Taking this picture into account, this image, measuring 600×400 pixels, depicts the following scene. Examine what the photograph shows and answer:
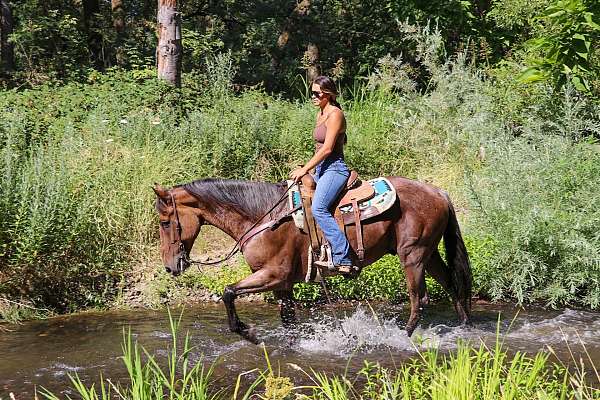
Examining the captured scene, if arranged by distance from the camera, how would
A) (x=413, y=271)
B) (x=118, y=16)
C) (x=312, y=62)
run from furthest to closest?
(x=118, y=16) < (x=312, y=62) < (x=413, y=271)

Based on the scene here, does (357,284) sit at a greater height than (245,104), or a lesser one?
lesser

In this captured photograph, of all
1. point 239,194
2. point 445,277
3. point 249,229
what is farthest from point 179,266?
point 445,277

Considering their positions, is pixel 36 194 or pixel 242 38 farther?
pixel 242 38

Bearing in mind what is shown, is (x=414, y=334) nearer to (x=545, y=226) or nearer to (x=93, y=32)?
(x=545, y=226)

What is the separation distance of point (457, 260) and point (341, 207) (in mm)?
1567

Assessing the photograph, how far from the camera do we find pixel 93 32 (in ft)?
78.1

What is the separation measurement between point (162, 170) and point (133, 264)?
5.36 feet

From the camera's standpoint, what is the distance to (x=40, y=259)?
884cm

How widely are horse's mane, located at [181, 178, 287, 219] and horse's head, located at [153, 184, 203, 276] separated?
0.45ft

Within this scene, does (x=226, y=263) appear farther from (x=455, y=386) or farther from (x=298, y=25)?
(x=298, y=25)

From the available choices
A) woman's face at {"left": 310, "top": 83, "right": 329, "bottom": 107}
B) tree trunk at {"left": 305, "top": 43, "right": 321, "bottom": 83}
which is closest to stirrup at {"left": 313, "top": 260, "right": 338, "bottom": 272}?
woman's face at {"left": 310, "top": 83, "right": 329, "bottom": 107}

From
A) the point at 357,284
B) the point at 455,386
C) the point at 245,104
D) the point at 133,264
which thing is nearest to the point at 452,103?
the point at 245,104

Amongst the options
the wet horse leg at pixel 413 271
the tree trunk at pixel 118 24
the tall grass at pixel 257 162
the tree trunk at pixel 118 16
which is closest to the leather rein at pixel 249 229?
the wet horse leg at pixel 413 271

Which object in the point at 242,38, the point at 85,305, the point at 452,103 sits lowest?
the point at 85,305
